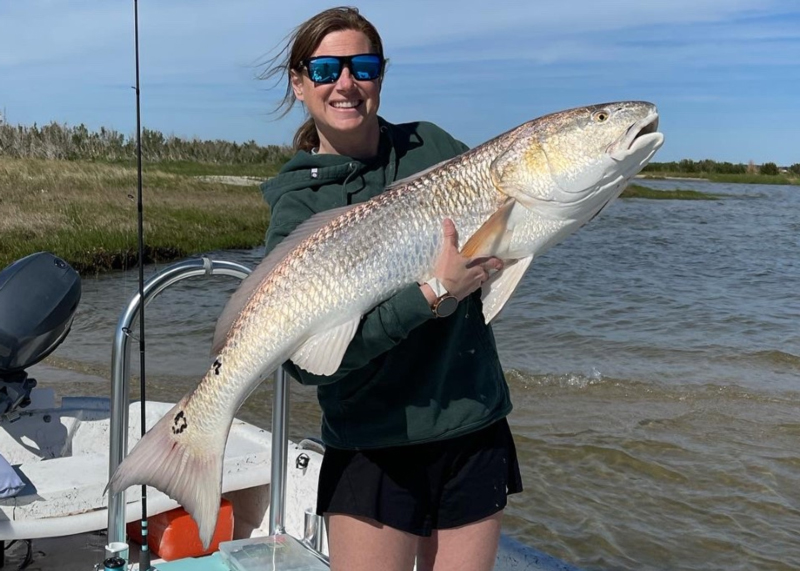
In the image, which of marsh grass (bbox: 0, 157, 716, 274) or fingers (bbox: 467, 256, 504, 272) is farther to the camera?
marsh grass (bbox: 0, 157, 716, 274)

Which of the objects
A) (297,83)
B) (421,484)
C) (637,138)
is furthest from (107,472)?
(637,138)

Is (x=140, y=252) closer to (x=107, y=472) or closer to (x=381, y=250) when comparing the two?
(x=107, y=472)

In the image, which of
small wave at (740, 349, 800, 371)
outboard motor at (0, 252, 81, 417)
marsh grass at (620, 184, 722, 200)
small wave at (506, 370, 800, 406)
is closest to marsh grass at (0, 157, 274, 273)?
small wave at (506, 370, 800, 406)

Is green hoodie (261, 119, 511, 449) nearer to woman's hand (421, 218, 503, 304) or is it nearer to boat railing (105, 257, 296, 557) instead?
woman's hand (421, 218, 503, 304)

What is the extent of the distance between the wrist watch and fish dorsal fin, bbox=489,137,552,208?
352 mm

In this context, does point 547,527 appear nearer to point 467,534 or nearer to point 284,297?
point 467,534

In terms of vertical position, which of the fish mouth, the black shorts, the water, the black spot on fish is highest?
the fish mouth

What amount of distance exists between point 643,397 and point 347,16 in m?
8.36

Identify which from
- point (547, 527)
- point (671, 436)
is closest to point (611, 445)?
point (671, 436)

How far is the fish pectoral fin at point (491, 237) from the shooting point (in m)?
2.29

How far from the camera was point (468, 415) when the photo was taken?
93.6 inches

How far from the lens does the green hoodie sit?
2.30 metres

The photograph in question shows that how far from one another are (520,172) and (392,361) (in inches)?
25.3

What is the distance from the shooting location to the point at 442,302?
87.8 inches
